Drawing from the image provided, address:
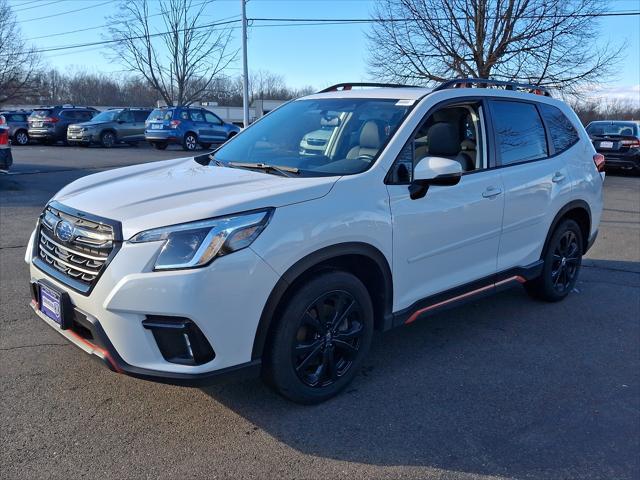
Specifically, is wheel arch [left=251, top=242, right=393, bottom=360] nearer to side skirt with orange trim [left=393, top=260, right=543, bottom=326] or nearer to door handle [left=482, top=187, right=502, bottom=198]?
side skirt with orange trim [left=393, top=260, right=543, bottom=326]

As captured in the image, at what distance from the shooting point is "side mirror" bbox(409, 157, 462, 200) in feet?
11.1

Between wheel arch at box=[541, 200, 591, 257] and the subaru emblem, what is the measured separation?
3.81 metres

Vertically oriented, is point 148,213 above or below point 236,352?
above

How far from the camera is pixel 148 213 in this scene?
9.27 ft

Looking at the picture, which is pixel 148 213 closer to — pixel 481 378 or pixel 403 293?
pixel 403 293

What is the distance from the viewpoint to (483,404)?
3.40m

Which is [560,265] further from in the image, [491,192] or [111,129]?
[111,129]

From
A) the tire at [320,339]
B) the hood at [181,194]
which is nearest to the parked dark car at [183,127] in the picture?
the hood at [181,194]

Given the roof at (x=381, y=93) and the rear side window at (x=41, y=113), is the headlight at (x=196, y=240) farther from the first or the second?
the rear side window at (x=41, y=113)

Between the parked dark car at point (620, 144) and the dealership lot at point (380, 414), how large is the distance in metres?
13.9

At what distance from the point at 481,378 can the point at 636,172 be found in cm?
1667

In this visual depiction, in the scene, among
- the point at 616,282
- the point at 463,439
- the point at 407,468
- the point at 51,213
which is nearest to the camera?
the point at 407,468

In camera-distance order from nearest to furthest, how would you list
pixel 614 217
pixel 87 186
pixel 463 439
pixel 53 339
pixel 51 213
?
pixel 463 439 < pixel 51 213 < pixel 87 186 < pixel 53 339 < pixel 614 217

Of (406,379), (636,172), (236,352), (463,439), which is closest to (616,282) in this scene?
(406,379)
